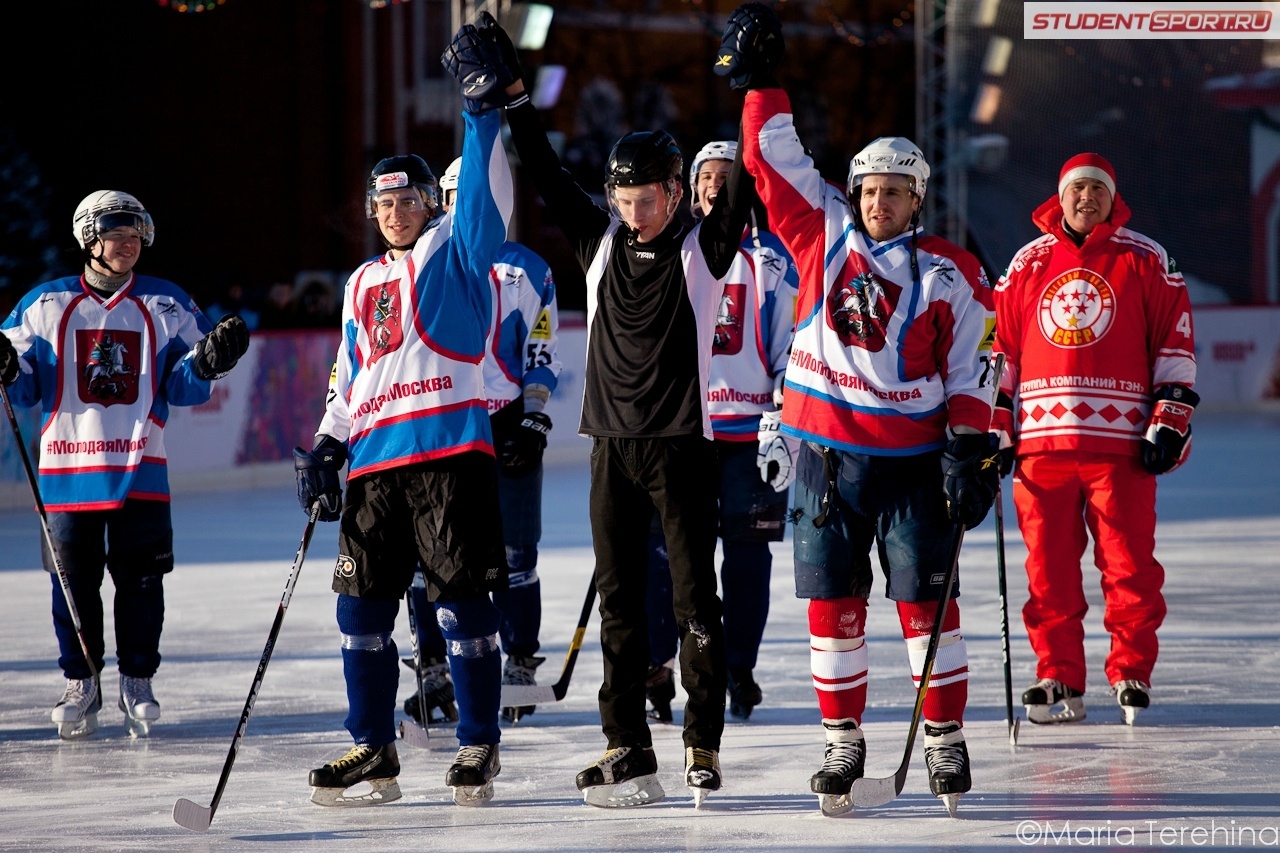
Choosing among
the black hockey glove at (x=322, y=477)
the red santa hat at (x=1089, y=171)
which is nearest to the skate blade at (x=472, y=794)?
the black hockey glove at (x=322, y=477)

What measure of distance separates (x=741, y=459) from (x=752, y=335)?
0.37m

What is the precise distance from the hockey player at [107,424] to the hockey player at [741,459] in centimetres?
141

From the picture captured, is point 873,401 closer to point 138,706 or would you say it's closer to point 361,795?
point 361,795

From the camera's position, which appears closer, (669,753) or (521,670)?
(669,753)

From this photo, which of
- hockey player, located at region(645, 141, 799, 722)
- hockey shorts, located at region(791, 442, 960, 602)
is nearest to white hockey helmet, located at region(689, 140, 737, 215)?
hockey player, located at region(645, 141, 799, 722)

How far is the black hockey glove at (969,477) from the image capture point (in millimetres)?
3221

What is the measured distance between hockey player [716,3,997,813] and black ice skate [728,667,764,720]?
88 centimetres

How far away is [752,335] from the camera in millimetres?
4414

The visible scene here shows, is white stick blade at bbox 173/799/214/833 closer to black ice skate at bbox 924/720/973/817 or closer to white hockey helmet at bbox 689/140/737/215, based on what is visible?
black ice skate at bbox 924/720/973/817

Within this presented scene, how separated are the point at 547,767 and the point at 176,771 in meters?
0.91

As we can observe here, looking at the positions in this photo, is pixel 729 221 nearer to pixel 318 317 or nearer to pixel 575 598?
pixel 575 598

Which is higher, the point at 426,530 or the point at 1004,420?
the point at 1004,420

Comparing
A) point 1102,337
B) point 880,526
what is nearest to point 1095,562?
point 1102,337

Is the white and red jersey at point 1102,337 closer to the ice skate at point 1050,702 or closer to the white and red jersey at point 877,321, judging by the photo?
the ice skate at point 1050,702
